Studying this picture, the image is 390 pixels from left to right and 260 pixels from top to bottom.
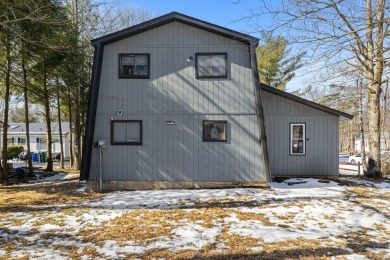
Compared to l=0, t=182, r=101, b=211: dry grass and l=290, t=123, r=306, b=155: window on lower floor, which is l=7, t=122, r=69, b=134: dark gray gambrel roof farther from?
l=290, t=123, r=306, b=155: window on lower floor

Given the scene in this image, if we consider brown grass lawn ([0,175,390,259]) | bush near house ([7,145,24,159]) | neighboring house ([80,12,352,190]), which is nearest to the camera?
brown grass lawn ([0,175,390,259])

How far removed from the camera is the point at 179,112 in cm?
970

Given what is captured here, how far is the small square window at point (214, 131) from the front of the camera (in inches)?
381

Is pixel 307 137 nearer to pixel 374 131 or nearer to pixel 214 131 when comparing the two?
pixel 374 131

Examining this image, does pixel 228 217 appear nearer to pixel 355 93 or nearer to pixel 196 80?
pixel 196 80

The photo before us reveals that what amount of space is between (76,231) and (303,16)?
19.6ft

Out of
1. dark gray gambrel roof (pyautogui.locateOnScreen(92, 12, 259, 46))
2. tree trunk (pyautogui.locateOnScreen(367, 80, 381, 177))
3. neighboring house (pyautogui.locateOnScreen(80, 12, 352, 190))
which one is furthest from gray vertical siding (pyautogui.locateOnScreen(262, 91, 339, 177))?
dark gray gambrel roof (pyautogui.locateOnScreen(92, 12, 259, 46))

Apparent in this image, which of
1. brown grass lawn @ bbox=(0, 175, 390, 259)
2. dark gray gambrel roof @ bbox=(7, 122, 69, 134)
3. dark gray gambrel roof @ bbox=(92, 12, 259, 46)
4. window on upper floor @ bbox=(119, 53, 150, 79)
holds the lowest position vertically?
brown grass lawn @ bbox=(0, 175, 390, 259)

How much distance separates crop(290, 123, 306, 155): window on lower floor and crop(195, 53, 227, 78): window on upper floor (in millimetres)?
3512

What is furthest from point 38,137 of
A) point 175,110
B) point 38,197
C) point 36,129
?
point 175,110

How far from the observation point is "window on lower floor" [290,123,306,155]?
11.0 meters

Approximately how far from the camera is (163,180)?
379 inches

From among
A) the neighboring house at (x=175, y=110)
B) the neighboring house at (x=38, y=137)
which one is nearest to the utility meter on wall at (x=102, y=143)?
the neighboring house at (x=175, y=110)

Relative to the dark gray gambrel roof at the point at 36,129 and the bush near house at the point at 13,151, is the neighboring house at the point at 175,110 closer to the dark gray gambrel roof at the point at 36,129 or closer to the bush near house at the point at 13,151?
the bush near house at the point at 13,151
